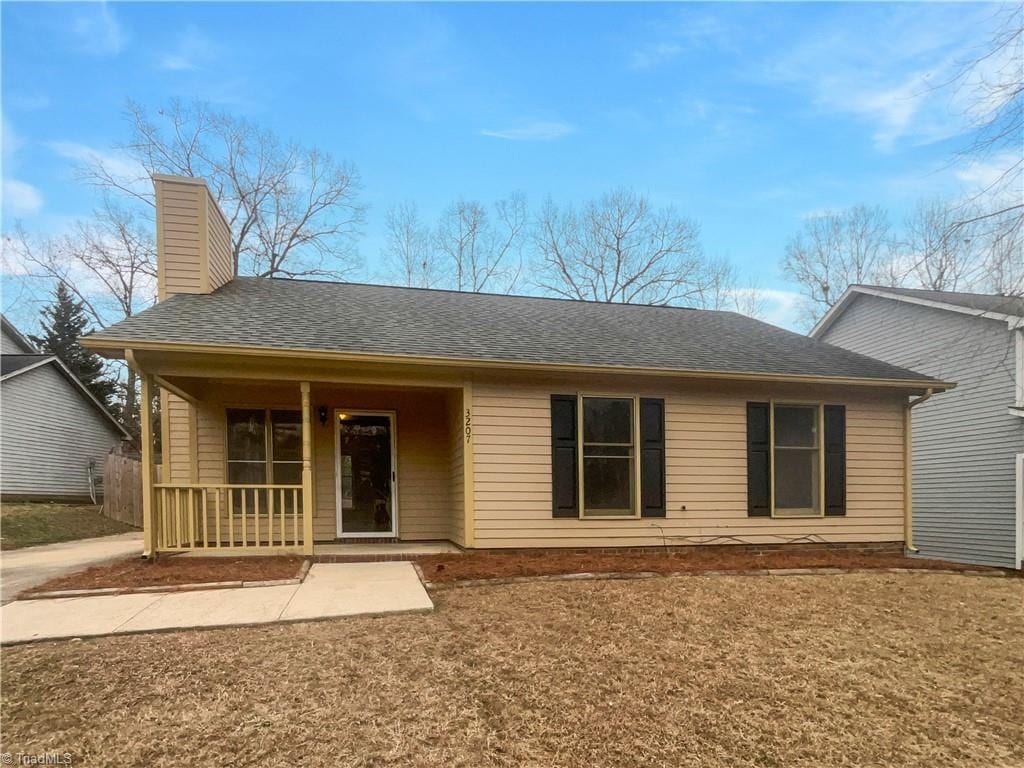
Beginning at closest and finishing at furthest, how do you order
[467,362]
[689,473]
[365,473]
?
[467,362]
[689,473]
[365,473]

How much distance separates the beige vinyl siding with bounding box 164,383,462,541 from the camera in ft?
26.0

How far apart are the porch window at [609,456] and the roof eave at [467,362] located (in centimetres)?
61

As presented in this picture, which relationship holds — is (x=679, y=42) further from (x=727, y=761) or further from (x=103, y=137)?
(x=103, y=137)

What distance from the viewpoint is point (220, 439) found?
8016mm

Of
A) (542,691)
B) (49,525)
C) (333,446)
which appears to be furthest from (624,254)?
(542,691)

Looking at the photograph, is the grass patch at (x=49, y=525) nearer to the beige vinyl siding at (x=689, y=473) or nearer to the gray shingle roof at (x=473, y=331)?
the gray shingle roof at (x=473, y=331)

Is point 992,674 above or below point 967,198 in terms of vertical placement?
below

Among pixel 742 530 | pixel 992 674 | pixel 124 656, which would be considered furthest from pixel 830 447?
pixel 124 656

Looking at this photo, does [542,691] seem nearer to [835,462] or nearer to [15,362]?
[835,462]

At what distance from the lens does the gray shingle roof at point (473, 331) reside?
274 inches

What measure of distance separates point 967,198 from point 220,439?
9.32 metres

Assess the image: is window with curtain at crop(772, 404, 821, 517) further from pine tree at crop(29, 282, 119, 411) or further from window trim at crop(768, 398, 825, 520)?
pine tree at crop(29, 282, 119, 411)

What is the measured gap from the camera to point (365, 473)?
857 cm

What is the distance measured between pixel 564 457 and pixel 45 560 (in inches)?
271
